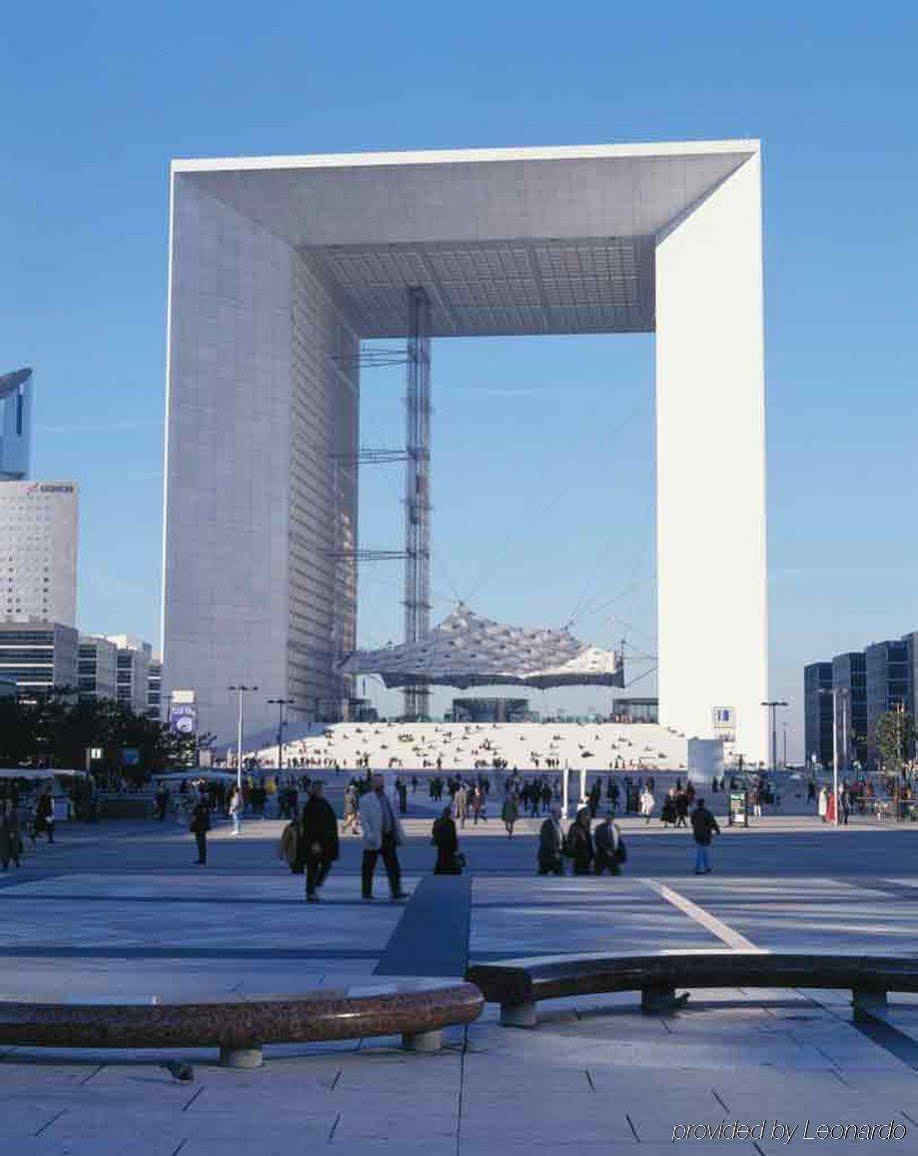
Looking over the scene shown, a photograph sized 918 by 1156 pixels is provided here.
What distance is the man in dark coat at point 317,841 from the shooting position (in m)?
18.5

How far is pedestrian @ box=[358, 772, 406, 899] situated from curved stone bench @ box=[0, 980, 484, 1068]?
1033 centimetres

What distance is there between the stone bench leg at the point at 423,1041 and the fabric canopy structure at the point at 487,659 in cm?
9978

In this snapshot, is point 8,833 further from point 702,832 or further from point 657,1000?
point 657,1000

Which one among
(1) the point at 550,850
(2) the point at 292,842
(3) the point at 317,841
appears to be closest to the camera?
(3) the point at 317,841

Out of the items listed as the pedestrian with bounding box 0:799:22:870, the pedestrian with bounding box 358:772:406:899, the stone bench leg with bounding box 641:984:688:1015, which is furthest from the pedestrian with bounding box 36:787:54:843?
the stone bench leg with bounding box 641:984:688:1015

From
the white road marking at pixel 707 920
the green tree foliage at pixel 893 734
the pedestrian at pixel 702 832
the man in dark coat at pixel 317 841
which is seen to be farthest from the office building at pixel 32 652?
the man in dark coat at pixel 317 841

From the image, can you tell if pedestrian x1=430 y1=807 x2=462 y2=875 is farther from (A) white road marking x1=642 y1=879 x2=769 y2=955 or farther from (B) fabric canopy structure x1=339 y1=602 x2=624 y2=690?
(B) fabric canopy structure x1=339 y1=602 x2=624 y2=690

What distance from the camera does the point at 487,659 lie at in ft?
376

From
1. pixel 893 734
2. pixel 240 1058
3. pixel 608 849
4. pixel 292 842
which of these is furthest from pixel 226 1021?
pixel 893 734

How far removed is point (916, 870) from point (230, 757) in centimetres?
6275

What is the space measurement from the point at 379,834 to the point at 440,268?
84304 mm

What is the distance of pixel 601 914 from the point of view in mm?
16812

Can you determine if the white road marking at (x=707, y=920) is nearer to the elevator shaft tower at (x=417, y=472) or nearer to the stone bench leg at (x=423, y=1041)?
the stone bench leg at (x=423, y=1041)

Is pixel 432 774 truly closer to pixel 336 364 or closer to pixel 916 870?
pixel 336 364
